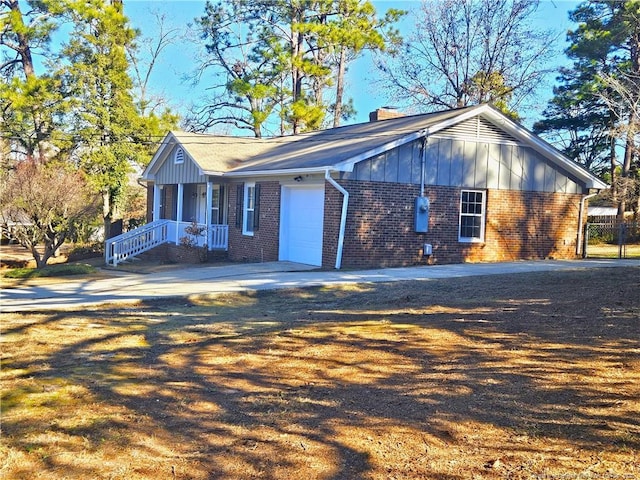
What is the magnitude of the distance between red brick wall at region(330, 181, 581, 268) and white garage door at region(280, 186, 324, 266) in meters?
0.52

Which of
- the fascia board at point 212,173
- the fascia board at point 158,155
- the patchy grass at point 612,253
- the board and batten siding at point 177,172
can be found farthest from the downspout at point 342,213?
the fascia board at point 158,155

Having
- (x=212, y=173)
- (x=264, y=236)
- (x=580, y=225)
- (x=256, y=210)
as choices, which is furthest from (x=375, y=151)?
(x=580, y=225)


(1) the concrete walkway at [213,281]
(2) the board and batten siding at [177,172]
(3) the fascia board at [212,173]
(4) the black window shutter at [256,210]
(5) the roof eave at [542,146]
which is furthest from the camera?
(2) the board and batten siding at [177,172]

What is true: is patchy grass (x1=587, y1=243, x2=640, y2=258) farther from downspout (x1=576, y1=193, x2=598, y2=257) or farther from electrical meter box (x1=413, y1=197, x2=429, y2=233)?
electrical meter box (x1=413, y1=197, x2=429, y2=233)

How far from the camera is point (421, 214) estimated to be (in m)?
19.0

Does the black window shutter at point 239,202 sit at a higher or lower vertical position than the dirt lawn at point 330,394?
higher

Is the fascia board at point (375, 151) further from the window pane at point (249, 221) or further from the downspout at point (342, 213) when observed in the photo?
the window pane at point (249, 221)

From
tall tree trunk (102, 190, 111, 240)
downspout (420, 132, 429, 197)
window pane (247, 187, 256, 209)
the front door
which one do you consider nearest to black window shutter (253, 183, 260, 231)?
window pane (247, 187, 256, 209)

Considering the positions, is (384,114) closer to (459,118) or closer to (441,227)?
(459,118)

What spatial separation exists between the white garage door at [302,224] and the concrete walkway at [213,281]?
612mm

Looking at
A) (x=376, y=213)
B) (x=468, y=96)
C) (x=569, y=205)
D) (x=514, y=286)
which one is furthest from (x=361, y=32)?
(x=514, y=286)

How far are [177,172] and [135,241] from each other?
3246mm

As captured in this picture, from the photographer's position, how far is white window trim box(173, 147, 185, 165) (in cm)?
2606

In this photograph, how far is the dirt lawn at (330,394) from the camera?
15.8 ft
